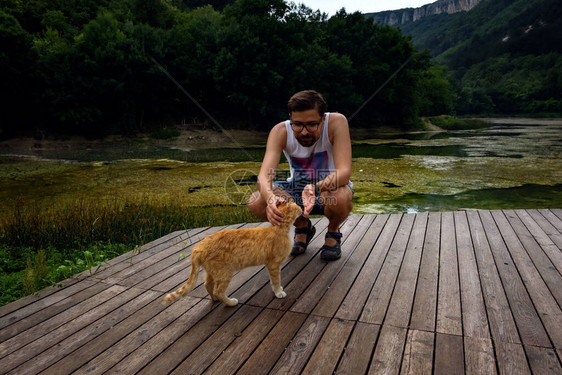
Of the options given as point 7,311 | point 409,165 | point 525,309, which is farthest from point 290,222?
point 409,165

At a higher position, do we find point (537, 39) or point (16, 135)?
point (537, 39)

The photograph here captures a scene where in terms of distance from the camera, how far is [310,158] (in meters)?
2.69

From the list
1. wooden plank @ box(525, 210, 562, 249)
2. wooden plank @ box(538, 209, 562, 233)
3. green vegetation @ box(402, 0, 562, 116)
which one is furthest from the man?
green vegetation @ box(402, 0, 562, 116)

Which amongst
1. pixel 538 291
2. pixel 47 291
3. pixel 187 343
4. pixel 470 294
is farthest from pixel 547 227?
pixel 47 291

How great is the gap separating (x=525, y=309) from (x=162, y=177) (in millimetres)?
8369

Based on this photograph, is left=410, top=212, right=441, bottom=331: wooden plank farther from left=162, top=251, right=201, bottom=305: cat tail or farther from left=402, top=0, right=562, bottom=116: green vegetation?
left=402, top=0, right=562, bottom=116: green vegetation

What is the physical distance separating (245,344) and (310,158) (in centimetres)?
153

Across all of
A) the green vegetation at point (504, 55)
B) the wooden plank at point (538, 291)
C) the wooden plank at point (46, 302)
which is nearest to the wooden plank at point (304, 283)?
the wooden plank at point (538, 291)

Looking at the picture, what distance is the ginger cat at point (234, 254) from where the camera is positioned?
1.85 m

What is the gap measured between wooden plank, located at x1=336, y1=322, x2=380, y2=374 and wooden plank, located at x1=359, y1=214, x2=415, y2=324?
78mm

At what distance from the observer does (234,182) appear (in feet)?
27.3

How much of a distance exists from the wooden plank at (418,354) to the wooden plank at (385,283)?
195mm

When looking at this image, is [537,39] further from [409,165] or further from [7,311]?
[7,311]

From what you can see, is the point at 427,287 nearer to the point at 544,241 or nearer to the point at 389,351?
the point at 389,351
